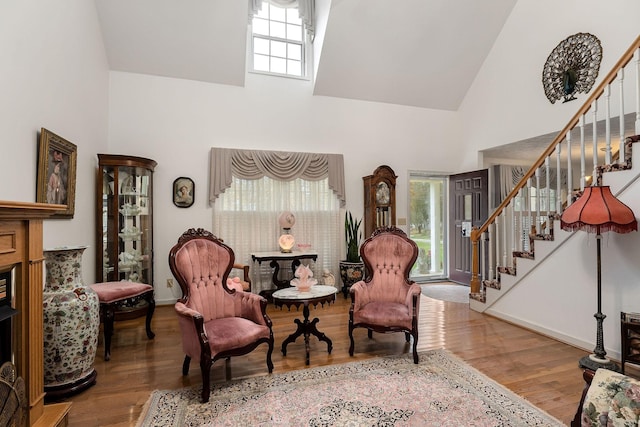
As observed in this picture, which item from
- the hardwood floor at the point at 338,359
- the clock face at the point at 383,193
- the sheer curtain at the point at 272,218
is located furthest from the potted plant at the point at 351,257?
the hardwood floor at the point at 338,359

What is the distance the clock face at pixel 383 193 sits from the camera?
546 cm

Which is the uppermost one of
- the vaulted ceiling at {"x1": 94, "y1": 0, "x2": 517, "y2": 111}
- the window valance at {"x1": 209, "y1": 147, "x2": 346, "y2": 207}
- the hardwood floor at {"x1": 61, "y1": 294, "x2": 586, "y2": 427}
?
the vaulted ceiling at {"x1": 94, "y1": 0, "x2": 517, "y2": 111}

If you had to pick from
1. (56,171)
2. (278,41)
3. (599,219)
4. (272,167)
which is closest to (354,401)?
(599,219)

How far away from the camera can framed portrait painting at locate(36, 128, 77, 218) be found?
108 inches

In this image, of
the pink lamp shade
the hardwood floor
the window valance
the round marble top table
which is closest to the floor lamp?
the pink lamp shade

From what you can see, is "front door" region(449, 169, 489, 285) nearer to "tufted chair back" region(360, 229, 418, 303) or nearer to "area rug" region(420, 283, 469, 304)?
"area rug" region(420, 283, 469, 304)

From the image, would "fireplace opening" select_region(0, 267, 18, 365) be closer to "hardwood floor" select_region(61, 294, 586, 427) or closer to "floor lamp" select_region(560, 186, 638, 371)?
"hardwood floor" select_region(61, 294, 586, 427)

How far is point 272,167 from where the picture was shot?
16.7ft

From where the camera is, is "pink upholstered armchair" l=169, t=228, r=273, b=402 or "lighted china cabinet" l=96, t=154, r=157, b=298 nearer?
"pink upholstered armchair" l=169, t=228, r=273, b=402

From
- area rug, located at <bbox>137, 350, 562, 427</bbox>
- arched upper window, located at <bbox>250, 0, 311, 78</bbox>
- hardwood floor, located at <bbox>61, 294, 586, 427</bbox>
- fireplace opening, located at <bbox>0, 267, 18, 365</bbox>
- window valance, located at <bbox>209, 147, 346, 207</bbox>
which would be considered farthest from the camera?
arched upper window, located at <bbox>250, 0, 311, 78</bbox>

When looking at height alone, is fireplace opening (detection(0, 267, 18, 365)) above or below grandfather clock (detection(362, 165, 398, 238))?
below

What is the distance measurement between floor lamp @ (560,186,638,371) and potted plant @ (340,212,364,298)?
2854mm

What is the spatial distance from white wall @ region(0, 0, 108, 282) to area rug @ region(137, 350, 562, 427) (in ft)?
6.32

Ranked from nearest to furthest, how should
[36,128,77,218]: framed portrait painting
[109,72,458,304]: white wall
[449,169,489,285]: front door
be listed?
[36,128,77,218]: framed portrait painting, [109,72,458,304]: white wall, [449,169,489,285]: front door
